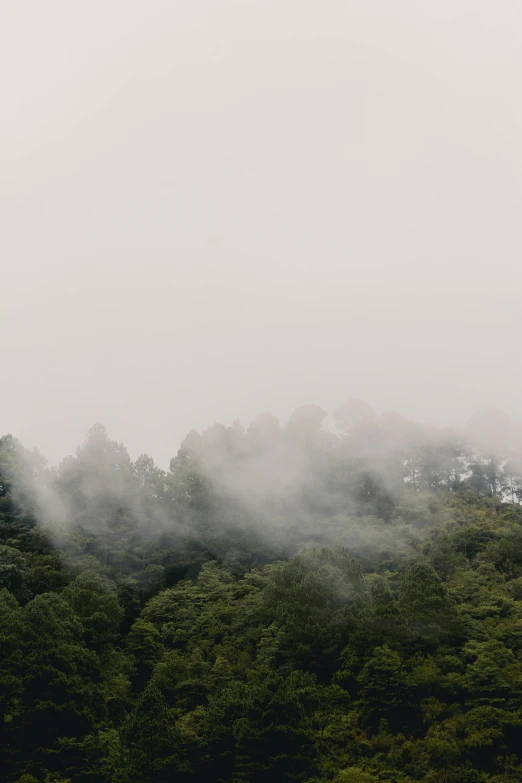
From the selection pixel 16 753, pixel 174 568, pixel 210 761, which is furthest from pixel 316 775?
pixel 174 568

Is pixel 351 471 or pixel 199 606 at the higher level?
pixel 351 471

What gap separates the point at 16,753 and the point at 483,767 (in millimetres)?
18736

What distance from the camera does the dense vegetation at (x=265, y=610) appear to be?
2588cm

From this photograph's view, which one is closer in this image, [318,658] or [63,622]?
[63,622]

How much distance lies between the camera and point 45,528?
45.0 m

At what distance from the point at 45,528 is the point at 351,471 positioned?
26.3m

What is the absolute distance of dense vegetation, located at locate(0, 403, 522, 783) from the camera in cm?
2588

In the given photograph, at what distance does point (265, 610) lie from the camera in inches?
1433

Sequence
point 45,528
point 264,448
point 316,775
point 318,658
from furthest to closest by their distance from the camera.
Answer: point 264,448 → point 45,528 → point 318,658 → point 316,775

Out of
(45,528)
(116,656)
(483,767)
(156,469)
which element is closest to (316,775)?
(483,767)

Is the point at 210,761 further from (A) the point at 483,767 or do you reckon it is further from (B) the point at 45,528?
(B) the point at 45,528

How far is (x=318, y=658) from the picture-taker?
3347cm

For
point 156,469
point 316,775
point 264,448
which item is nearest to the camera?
point 316,775

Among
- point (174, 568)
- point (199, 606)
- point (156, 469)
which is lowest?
point (199, 606)
